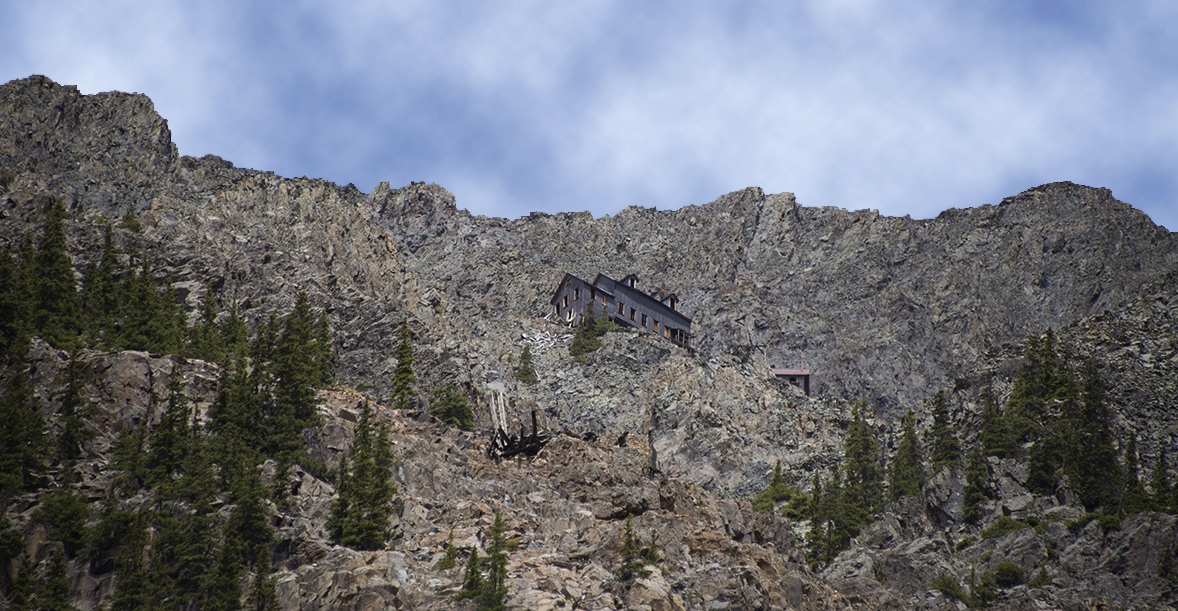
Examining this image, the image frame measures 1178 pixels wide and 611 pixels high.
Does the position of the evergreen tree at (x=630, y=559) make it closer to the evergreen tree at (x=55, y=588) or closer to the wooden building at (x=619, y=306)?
the evergreen tree at (x=55, y=588)

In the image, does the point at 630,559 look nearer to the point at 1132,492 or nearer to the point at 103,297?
the point at 103,297

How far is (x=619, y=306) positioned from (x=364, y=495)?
79.4 m

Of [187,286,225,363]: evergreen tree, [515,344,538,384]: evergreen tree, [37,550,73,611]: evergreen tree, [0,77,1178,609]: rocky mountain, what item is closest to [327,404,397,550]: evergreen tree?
[0,77,1178,609]: rocky mountain

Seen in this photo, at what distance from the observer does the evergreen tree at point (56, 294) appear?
A: 80688 mm

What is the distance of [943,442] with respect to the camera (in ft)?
354

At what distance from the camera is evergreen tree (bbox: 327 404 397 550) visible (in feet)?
226

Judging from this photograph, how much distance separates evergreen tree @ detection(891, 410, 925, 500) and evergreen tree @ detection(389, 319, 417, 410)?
136 feet

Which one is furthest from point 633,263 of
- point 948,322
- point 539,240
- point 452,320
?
point 452,320

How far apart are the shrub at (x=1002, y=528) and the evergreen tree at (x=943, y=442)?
8.87m

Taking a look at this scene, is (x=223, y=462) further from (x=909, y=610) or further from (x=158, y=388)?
(x=909, y=610)

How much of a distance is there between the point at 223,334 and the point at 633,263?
103162mm

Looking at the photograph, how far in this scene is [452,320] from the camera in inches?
5261

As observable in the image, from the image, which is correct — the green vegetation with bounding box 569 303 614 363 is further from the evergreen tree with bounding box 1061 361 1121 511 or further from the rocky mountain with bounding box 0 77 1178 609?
the evergreen tree with bounding box 1061 361 1121 511

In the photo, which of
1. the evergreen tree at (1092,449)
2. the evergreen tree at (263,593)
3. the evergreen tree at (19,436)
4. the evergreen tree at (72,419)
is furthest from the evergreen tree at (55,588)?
the evergreen tree at (1092,449)
